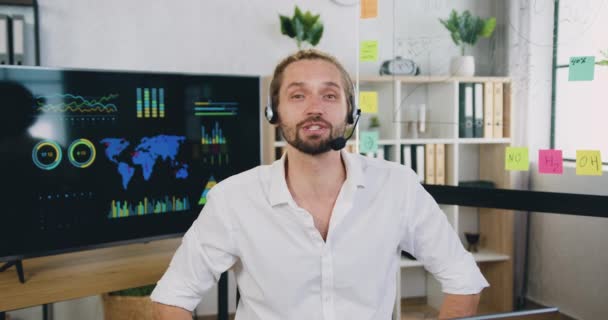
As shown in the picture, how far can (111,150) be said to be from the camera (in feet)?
7.48

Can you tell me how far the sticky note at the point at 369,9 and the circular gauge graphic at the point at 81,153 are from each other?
4.14 feet

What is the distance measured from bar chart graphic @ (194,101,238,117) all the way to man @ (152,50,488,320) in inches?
37.7

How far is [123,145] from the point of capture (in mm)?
2307

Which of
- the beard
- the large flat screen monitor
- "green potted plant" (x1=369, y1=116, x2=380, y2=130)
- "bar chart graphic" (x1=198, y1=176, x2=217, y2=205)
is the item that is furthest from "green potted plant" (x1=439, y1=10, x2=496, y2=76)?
"bar chart graphic" (x1=198, y1=176, x2=217, y2=205)

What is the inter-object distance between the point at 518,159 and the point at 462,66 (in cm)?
47

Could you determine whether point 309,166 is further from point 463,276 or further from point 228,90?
point 228,90

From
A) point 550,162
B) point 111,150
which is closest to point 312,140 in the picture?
point 550,162

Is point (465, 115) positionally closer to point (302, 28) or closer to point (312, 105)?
point (302, 28)

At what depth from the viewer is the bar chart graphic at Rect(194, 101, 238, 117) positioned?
2496mm

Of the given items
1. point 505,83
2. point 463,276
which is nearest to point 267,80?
point 505,83

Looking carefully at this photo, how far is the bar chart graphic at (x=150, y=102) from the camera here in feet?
7.68

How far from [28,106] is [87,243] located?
572 millimetres

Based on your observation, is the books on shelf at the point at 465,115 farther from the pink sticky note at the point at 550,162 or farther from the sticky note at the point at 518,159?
the pink sticky note at the point at 550,162

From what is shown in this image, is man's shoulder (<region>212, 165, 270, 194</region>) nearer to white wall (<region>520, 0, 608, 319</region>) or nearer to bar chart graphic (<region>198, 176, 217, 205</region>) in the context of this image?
bar chart graphic (<region>198, 176, 217, 205</region>)
